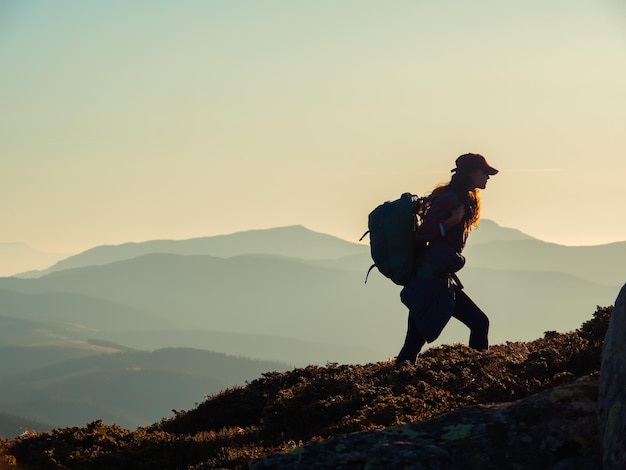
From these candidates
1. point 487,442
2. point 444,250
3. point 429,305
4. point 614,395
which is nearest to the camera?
point 614,395

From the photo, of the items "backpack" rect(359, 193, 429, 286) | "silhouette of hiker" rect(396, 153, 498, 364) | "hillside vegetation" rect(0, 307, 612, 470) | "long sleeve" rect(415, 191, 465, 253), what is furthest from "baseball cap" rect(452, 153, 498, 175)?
"hillside vegetation" rect(0, 307, 612, 470)

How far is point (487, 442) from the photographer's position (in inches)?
296

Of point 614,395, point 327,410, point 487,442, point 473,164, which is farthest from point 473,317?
point 614,395

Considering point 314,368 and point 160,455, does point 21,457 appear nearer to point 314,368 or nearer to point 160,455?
point 160,455

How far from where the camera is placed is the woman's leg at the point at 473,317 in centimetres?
1370

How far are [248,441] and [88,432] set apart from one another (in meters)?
2.59

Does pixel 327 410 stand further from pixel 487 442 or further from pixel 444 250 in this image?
pixel 487 442

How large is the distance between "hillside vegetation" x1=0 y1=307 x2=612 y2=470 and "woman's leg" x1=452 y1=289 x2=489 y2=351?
31cm

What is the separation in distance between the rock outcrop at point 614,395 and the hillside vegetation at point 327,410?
245 cm

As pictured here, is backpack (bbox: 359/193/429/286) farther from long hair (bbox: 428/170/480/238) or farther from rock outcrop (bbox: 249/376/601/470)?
rock outcrop (bbox: 249/376/601/470)

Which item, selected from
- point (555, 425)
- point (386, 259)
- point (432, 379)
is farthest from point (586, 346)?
point (555, 425)

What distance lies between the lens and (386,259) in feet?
43.6

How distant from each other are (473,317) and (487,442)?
255 inches

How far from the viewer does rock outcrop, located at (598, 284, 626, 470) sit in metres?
6.74
